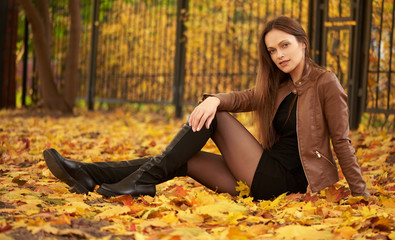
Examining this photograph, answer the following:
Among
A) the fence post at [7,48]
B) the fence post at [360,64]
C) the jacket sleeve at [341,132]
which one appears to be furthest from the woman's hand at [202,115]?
the fence post at [7,48]

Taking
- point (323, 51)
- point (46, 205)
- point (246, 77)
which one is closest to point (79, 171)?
point (46, 205)

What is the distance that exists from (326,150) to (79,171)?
4.35 feet

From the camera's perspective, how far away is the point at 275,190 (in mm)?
2744

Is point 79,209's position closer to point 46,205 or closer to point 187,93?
point 46,205

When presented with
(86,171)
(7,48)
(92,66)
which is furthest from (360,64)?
(7,48)

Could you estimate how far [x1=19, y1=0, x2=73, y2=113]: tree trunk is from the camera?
A: 802cm

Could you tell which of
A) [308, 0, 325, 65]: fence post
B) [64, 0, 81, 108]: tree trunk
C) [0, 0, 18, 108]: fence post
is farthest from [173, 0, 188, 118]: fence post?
[0, 0, 18, 108]: fence post

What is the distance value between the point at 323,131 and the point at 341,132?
4.3 inches

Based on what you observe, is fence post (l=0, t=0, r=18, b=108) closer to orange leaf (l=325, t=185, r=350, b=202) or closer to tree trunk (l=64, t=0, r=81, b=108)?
tree trunk (l=64, t=0, r=81, b=108)

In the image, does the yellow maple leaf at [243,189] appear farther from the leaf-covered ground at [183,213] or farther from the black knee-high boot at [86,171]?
the black knee-high boot at [86,171]

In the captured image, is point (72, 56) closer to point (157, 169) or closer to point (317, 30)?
point (317, 30)

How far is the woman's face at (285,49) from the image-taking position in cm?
273

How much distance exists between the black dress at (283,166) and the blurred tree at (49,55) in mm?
6185

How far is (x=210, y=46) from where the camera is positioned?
8.88 m
